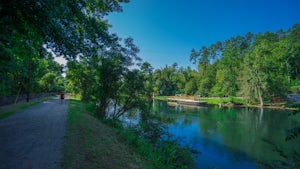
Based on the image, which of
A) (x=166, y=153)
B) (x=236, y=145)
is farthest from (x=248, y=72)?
(x=166, y=153)

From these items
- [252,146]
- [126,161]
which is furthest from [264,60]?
[126,161]

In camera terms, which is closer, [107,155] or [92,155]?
[92,155]

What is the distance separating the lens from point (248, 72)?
3956 centimetres

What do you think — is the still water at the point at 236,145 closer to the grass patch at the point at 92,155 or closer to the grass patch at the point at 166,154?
the grass patch at the point at 166,154

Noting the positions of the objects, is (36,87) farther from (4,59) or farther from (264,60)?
(264,60)

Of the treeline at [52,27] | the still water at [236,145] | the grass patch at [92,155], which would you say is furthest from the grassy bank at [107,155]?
the treeline at [52,27]

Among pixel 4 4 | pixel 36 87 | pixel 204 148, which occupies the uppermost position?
pixel 4 4

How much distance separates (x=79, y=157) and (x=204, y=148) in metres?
9.46

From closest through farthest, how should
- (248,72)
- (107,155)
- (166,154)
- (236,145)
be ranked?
(107,155)
(166,154)
(236,145)
(248,72)

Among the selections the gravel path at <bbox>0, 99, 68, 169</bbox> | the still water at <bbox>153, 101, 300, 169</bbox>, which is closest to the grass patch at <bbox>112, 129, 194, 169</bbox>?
the still water at <bbox>153, 101, 300, 169</bbox>

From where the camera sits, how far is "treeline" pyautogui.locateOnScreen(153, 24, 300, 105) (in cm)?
3725

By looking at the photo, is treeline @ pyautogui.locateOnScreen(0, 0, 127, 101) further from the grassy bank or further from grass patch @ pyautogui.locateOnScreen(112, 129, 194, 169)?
grass patch @ pyautogui.locateOnScreen(112, 129, 194, 169)

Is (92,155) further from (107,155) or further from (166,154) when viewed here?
(166,154)

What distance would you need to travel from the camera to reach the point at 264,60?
127 feet
